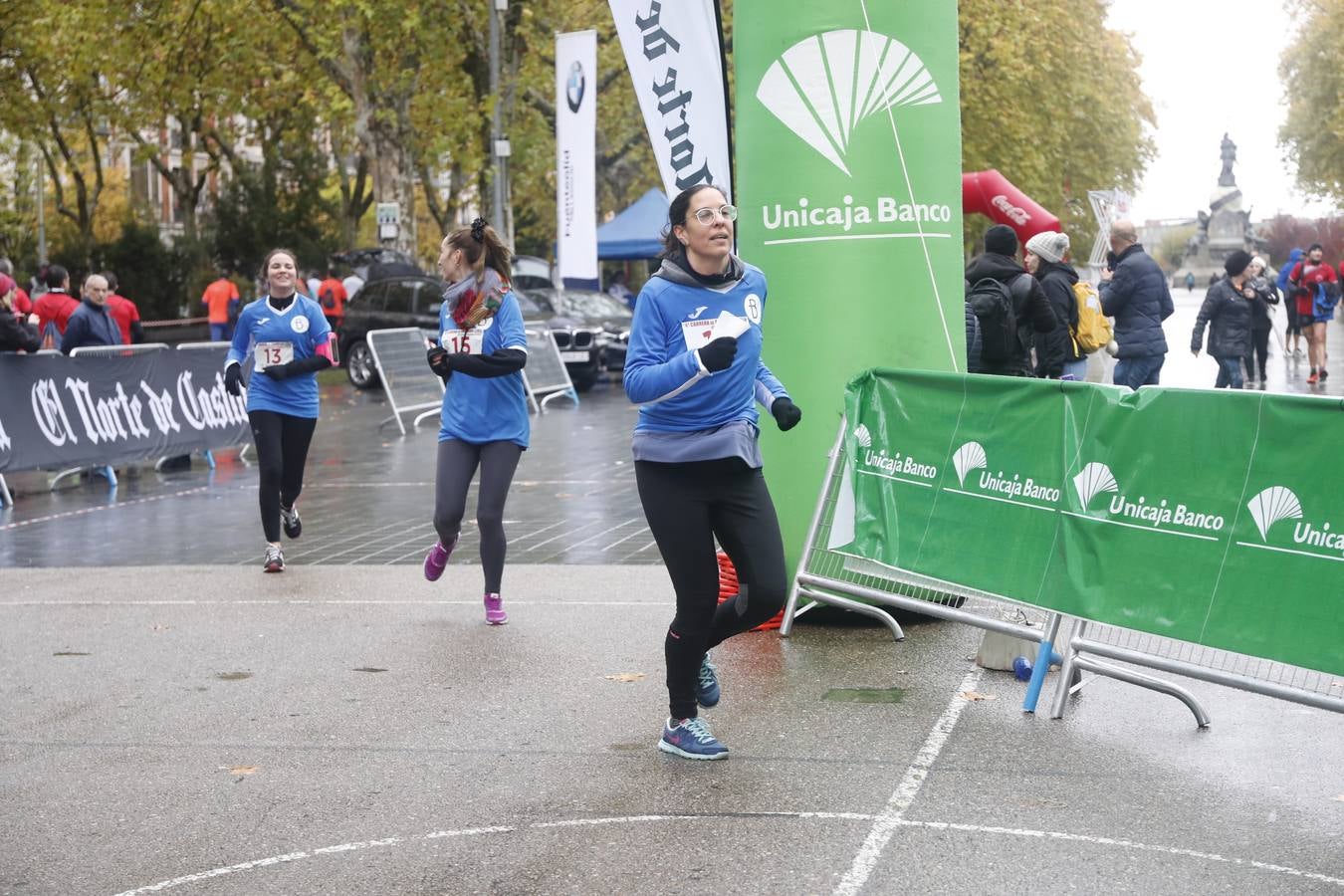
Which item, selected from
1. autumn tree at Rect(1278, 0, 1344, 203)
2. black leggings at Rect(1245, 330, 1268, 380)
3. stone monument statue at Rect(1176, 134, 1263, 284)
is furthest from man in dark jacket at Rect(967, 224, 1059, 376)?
stone monument statue at Rect(1176, 134, 1263, 284)

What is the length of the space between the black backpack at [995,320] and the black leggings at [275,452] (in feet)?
12.8

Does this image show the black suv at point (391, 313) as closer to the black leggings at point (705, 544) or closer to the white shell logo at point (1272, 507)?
the black leggings at point (705, 544)

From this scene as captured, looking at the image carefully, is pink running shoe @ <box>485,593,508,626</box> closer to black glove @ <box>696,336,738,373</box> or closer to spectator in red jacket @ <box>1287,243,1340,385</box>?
black glove @ <box>696,336,738,373</box>

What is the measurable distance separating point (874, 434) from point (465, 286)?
2.16 m

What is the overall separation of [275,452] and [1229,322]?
11079mm

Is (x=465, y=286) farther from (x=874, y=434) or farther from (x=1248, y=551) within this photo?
(x=1248, y=551)

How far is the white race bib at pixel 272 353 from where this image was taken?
1034 cm

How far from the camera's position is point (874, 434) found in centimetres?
775

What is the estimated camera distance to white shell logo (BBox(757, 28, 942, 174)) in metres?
8.12

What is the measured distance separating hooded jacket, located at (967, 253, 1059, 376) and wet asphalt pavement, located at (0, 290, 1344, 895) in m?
2.44

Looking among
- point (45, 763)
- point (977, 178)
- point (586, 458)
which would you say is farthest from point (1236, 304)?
point (45, 763)

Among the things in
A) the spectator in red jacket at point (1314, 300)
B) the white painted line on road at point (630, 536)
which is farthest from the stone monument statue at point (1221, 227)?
the white painted line on road at point (630, 536)

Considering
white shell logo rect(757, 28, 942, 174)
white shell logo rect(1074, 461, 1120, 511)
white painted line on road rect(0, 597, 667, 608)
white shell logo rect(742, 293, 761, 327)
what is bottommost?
white painted line on road rect(0, 597, 667, 608)

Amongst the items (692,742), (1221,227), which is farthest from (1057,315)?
(1221,227)
